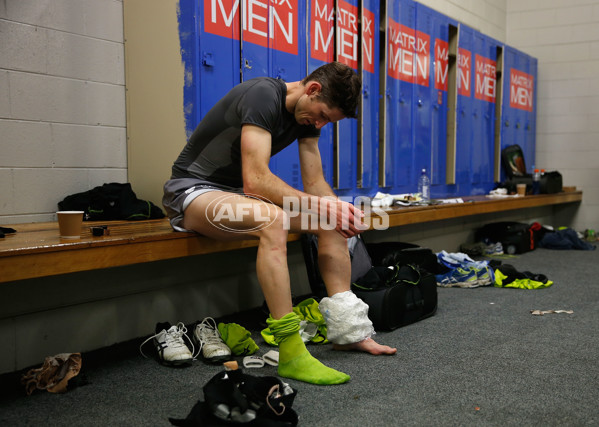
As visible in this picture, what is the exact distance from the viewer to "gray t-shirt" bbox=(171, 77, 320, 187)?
75.5 inches

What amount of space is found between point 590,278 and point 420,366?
90.5 inches

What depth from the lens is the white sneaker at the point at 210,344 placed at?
78.4 inches

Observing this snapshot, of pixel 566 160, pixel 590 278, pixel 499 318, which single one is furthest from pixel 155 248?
pixel 566 160

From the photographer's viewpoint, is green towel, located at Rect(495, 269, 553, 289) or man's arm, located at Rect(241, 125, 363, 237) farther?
green towel, located at Rect(495, 269, 553, 289)

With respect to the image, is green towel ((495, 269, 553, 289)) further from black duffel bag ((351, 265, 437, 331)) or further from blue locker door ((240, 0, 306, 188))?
blue locker door ((240, 0, 306, 188))

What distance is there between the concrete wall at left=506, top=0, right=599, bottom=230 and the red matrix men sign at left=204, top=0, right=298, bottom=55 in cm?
440

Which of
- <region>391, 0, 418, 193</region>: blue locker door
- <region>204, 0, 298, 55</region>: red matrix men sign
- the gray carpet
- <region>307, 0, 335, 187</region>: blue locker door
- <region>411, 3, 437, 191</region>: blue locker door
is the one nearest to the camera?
the gray carpet

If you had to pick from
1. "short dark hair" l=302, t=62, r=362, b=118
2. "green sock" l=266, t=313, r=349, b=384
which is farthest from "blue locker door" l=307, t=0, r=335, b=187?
"green sock" l=266, t=313, r=349, b=384

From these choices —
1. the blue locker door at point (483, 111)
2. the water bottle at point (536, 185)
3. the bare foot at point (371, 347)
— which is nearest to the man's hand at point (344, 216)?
the bare foot at point (371, 347)

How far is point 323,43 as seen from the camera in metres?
3.27

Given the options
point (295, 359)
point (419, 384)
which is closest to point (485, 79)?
point (419, 384)

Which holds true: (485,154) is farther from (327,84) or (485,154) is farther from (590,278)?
(327,84)

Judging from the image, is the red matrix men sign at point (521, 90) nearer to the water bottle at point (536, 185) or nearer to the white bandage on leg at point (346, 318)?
the water bottle at point (536, 185)

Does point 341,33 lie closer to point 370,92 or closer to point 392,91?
point 370,92
